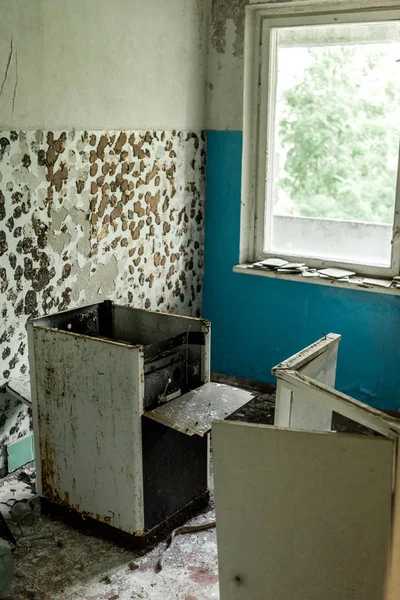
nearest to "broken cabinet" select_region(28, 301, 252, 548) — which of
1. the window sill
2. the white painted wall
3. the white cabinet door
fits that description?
the white cabinet door

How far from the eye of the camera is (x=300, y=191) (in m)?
4.41

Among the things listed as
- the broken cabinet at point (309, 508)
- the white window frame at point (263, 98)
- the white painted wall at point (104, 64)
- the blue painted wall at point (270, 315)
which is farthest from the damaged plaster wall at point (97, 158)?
the broken cabinet at point (309, 508)

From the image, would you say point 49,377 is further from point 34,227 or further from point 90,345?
point 34,227

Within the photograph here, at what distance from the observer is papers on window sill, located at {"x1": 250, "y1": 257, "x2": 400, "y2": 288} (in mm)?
4078

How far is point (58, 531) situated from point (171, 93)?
8.95 feet

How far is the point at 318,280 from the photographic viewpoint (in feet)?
13.8

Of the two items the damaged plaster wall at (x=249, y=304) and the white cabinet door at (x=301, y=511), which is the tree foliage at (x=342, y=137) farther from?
the white cabinet door at (x=301, y=511)

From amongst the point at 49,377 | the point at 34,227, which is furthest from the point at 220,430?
the point at 34,227

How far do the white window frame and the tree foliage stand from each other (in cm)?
14

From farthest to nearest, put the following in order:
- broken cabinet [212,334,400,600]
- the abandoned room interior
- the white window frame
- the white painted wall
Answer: the white window frame → the white painted wall → the abandoned room interior → broken cabinet [212,334,400,600]

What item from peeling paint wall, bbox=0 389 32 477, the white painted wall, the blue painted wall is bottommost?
peeling paint wall, bbox=0 389 32 477

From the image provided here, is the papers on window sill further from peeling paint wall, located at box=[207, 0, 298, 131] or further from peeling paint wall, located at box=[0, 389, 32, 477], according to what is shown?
peeling paint wall, located at box=[0, 389, 32, 477]

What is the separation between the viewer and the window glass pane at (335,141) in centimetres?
401

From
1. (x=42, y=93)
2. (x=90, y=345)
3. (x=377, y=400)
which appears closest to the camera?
(x=90, y=345)
